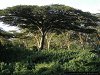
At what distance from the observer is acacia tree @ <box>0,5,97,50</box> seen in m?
32.2

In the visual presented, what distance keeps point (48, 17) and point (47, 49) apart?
4.85 metres

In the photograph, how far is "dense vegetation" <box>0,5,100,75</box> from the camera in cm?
1972

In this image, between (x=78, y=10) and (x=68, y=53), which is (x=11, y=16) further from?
(x=68, y=53)

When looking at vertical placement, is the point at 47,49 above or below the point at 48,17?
below

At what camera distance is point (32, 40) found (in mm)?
57844

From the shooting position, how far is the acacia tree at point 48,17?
3219 centimetres

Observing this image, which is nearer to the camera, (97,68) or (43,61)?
(97,68)

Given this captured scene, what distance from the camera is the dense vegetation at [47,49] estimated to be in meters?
19.7

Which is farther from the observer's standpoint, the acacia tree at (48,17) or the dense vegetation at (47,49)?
the acacia tree at (48,17)

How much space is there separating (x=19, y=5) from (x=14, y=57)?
371 inches

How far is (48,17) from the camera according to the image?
108ft

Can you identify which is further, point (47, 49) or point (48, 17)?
point (48, 17)

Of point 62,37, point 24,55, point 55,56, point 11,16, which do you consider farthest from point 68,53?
point 62,37

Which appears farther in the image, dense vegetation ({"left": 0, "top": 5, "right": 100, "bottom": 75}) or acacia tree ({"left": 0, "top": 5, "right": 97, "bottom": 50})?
acacia tree ({"left": 0, "top": 5, "right": 97, "bottom": 50})
